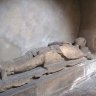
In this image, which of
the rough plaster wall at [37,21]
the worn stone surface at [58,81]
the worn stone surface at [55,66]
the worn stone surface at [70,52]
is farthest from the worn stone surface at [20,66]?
the rough plaster wall at [37,21]

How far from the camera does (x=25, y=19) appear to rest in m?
3.32

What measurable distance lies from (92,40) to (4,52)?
1908 millimetres

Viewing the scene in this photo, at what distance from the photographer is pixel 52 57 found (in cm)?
300

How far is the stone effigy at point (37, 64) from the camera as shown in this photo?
2.55m

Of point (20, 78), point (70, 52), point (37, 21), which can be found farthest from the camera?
point (37, 21)

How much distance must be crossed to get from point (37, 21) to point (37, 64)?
0.98 meters

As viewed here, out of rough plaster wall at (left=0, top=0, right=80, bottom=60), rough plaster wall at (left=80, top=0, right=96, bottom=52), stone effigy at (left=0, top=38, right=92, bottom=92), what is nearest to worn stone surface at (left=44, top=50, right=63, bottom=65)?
stone effigy at (left=0, top=38, right=92, bottom=92)

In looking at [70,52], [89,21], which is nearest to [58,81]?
[70,52]

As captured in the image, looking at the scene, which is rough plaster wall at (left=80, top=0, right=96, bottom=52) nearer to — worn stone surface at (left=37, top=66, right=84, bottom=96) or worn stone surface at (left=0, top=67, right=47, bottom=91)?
worn stone surface at (left=37, top=66, right=84, bottom=96)

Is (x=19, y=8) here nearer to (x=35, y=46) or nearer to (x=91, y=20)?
(x=35, y=46)

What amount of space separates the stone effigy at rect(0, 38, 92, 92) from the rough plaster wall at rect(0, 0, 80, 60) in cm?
34

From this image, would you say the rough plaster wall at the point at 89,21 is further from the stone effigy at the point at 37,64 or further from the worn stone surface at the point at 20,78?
the worn stone surface at the point at 20,78

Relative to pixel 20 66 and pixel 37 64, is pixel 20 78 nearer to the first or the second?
pixel 20 66

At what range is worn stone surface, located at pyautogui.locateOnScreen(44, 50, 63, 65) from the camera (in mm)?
2938
